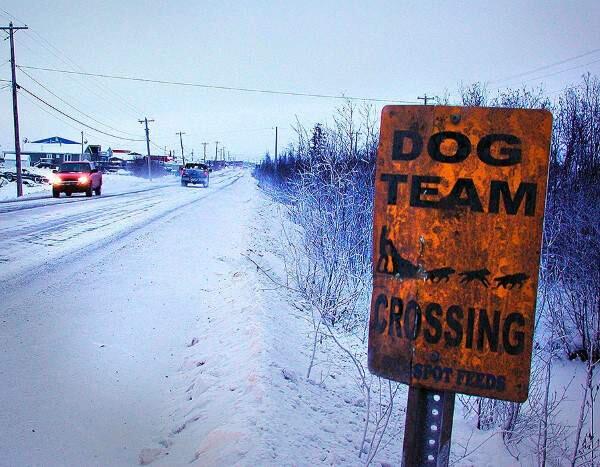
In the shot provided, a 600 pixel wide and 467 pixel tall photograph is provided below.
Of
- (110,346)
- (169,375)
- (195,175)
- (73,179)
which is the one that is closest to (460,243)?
(169,375)

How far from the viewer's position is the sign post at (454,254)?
1.11 m

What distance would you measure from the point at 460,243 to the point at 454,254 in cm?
3

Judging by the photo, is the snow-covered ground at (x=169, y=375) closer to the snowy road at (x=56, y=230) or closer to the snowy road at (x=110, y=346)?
the snowy road at (x=110, y=346)

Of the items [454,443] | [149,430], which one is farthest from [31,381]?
[454,443]

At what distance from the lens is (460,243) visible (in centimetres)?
114

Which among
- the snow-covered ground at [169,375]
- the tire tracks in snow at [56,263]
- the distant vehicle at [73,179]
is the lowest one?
the snow-covered ground at [169,375]

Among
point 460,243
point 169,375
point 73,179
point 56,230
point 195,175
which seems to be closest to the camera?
point 460,243

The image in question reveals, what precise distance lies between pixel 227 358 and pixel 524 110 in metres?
3.47

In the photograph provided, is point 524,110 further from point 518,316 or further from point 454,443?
point 454,443

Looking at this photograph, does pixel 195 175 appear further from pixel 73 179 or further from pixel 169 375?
pixel 169 375

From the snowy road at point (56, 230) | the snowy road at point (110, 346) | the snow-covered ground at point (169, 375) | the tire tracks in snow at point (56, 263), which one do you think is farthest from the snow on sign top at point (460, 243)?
the snowy road at point (56, 230)

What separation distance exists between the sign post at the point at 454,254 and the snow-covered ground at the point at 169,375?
1.64 meters

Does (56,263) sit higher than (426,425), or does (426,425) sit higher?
(426,425)

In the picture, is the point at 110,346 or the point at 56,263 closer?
the point at 110,346
